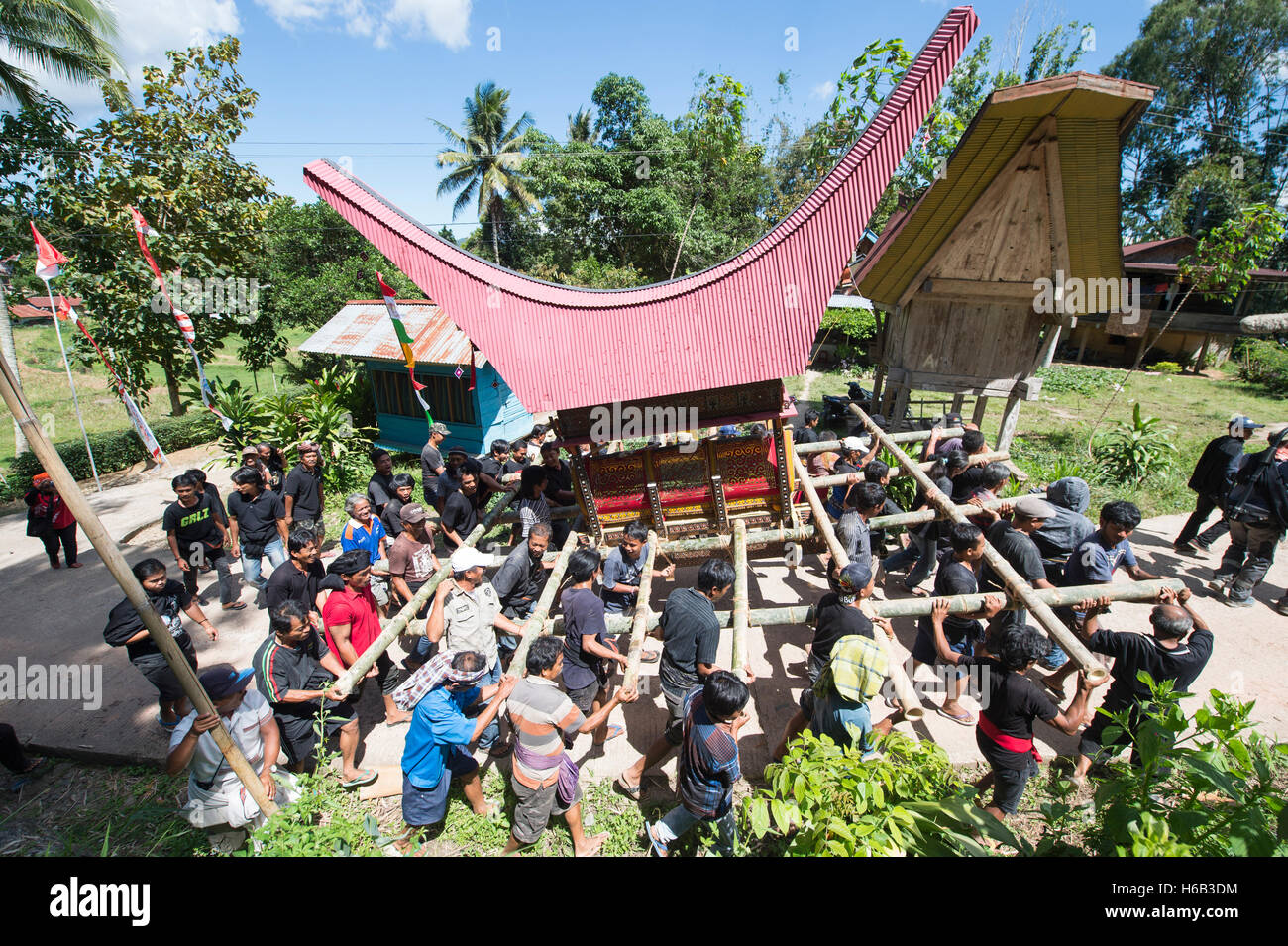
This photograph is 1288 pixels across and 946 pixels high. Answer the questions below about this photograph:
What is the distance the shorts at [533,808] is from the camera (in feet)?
12.8

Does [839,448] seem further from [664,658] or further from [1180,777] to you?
[1180,777]

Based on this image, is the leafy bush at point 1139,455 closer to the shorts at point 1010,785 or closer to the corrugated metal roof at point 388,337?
the shorts at point 1010,785

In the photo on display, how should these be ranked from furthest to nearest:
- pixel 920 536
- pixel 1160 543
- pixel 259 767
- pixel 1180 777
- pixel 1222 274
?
1. pixel 1222 274
2. pixel 1160 543
3. pixel 920 536
4. pixel 259 767
5. pixel 1180 777

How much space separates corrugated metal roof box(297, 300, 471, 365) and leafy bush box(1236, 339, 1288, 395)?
2703 cm

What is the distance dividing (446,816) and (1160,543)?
10.4 m

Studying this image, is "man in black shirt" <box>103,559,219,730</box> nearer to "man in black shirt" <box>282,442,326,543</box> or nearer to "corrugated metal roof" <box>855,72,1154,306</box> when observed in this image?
"man in black shirt" <box>282,442,326,543</box>

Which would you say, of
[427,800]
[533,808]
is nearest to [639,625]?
[533,808]

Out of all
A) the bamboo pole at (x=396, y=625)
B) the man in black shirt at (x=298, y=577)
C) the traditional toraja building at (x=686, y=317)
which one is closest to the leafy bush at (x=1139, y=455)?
the traditional toraja building at (x=686, y=317)

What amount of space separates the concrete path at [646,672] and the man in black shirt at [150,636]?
904 mm

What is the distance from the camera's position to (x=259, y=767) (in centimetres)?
396

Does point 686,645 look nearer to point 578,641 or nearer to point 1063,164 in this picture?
point 578,641

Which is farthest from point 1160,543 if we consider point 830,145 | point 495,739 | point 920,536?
point 830,145

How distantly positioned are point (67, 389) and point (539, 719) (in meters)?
31.2
